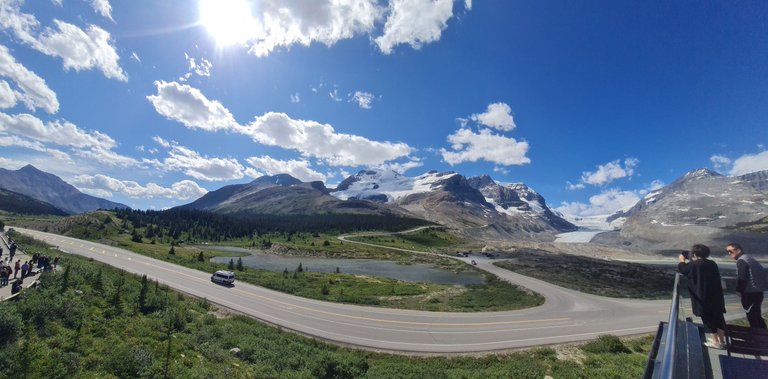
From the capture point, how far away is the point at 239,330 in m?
26.5

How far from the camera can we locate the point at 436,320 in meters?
34.1

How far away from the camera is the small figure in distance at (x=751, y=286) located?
29.0 ft

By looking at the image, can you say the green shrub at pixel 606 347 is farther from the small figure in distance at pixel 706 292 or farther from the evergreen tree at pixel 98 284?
the evergreen tree at pixel 98 284

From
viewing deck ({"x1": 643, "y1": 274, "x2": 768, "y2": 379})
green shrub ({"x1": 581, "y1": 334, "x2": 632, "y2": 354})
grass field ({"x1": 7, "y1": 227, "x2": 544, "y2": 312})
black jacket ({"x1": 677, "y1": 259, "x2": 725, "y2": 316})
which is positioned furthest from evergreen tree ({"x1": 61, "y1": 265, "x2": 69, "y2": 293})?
green shrub ({"x1": 581, "y1": 334, "x2": 632, "y2": 354})

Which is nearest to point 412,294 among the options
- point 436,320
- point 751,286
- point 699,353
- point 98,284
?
point 436,320

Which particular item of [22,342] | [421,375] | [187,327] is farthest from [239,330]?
[421,375]

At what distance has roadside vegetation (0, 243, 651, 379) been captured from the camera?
1579 centimetres

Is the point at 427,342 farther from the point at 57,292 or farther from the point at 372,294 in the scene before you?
the point at 57,292

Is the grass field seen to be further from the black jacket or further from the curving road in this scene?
the black jacket

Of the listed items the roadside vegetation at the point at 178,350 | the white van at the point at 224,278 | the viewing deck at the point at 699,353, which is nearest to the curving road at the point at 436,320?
the white van at the point at 224,278

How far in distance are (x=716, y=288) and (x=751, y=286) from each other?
1326 mm

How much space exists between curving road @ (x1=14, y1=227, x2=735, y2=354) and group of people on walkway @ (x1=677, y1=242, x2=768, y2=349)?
2012 centimetres

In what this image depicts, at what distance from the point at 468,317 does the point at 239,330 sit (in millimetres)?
21397

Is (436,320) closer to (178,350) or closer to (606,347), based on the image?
(606,347)
